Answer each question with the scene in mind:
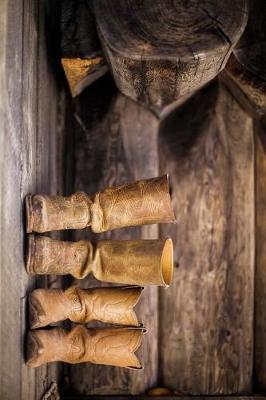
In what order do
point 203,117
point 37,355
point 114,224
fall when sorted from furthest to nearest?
point 203,117 → point 114,224 → point 37,355

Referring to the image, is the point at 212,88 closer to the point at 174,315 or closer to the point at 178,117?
the point at 178,117

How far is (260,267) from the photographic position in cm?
254

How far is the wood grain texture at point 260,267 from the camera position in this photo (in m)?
2.52

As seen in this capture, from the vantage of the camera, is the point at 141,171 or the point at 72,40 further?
the point at 141,171

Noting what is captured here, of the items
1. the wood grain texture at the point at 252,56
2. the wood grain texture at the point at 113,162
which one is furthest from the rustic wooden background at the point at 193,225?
the wood grain texture at the point at 252,56

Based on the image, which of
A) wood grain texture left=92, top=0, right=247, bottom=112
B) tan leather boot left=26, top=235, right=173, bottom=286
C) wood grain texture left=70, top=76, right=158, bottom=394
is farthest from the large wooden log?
tan leather boot left=26, top=235, right=173, bottom=286

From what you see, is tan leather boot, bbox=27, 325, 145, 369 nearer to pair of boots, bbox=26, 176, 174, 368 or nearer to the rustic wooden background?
pair of boots, bbox=26, 176, 174, 368

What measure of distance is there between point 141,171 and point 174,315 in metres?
0.65

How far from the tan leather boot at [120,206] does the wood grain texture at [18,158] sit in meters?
0.16

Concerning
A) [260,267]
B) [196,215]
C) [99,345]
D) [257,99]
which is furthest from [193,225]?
[99,345]

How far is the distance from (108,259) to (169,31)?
79cm

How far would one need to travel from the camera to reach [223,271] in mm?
2539

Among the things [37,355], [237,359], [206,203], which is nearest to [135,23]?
[206,203]

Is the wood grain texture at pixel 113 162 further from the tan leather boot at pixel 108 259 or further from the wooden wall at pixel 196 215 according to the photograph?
the tan leather boot at pixel 108 259
